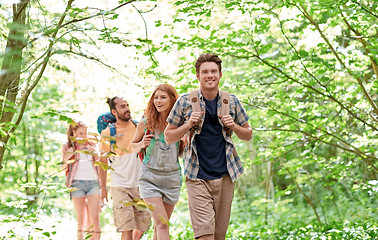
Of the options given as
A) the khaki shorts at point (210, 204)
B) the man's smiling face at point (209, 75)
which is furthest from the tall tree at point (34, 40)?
the khaki shorts at point (210, 204)

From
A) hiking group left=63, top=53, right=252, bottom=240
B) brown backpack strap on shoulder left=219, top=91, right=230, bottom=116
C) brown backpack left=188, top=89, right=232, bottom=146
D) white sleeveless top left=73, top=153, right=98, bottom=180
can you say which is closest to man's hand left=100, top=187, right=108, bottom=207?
white sleeveless top left=73, top=153, right=98, bottom=180

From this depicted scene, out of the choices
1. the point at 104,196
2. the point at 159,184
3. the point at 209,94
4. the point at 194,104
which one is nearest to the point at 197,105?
the point at 194,104

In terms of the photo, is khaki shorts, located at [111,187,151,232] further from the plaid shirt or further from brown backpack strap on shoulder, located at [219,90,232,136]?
brown backpack strap on shoulder, located at [219,90,232,136]

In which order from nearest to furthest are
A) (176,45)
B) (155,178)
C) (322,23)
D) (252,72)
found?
(155,178) < (176,45) < (322,23) < (252,72)

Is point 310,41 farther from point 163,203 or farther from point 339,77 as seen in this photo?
point 163,203

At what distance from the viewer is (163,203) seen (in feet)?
17.0

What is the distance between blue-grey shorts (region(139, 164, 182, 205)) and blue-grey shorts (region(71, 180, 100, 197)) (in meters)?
1.99

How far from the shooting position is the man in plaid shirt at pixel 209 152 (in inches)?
171

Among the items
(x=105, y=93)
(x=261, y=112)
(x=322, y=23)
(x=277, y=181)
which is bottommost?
(x=277, y=181)

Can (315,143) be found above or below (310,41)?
below

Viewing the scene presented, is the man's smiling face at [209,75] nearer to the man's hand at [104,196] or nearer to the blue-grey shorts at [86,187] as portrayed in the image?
the man's hand at [104,196]


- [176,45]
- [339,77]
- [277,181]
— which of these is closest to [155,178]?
[176,45]

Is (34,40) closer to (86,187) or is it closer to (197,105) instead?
(197,105)

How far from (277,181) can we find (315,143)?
11.4 metres
